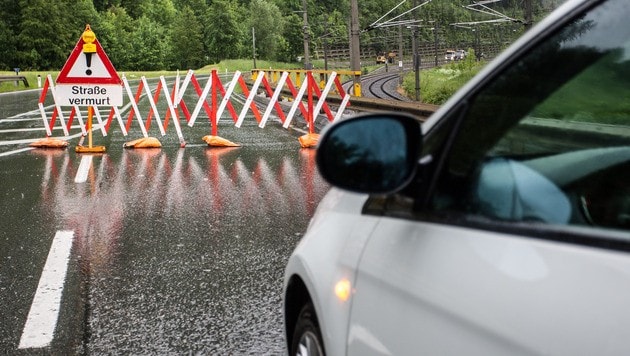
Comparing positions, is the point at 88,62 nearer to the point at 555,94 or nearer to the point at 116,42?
the point at 555,94

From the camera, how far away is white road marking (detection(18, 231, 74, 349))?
4641 millimetres

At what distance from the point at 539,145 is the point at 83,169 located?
1049cm

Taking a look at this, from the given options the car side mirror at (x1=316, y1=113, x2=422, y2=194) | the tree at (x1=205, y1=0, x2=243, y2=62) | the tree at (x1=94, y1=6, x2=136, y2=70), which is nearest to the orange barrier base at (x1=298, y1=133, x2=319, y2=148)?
the car side mirror at (x1=316, y1=113, x2=422, y2=194)

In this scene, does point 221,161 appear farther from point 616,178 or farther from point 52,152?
point 616,178

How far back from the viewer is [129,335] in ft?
15.3

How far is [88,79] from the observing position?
1424cm

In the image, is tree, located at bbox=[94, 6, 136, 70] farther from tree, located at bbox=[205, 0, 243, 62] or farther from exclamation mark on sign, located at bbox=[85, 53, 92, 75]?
exclamation mark on sign, located at bbox=[85, 53, 92, 75]

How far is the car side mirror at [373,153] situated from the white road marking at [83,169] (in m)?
9.28

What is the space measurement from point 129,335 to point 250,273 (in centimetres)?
146

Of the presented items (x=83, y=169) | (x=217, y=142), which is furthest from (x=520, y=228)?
(x=217, y=142)

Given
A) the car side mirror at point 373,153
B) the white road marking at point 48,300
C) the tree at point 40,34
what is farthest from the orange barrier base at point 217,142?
the tree at point 40,34

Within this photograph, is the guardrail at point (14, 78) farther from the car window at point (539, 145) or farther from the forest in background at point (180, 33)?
the car window at point (539, 145)

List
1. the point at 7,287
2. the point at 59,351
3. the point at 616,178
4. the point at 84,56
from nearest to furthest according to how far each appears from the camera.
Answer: the point at 616,178
the point at 59,351
the point at 7,287
the point at 84,56

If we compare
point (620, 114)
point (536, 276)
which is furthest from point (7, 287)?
point (536, 276)
